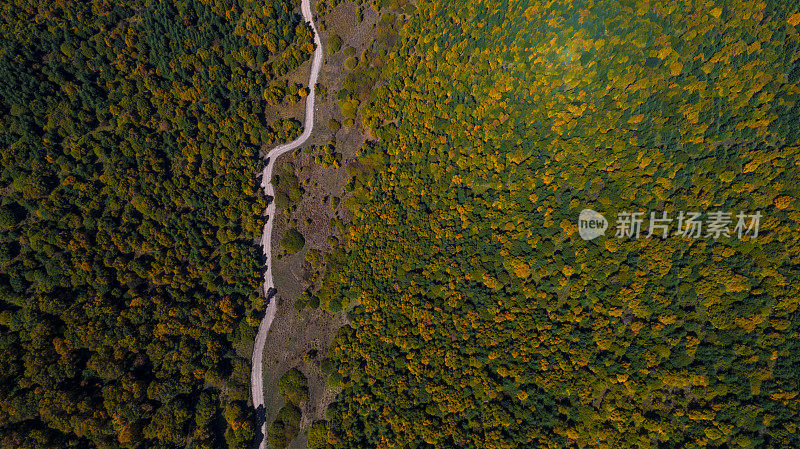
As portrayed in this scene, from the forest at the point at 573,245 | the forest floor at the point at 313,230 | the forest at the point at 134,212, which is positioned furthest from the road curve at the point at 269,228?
the forest at the point at 573,245

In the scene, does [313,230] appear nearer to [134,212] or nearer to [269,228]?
[269,228]

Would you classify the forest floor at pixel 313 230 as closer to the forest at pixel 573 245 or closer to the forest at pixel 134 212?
the forest at pixel 573 245

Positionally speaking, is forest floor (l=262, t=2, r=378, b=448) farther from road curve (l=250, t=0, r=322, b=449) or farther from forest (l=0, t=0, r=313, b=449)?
forest (l=0, t=0, r=313, b=449)

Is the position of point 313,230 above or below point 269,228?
above

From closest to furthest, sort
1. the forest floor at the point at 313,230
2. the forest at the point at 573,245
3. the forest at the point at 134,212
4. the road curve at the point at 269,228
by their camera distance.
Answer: the forest at the point at 573,245 < the forest at the point at 134,212 < the road curve at the point at 269,228 < the forest floor at the point at 313,230

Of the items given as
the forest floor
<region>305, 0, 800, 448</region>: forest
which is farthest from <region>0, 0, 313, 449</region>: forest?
<region>305, 0, 800, 448</region>: forest

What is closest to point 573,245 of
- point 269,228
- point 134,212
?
point 269,228

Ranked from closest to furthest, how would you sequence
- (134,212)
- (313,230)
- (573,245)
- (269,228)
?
(573,245)
(134,212)
(313,230)
(269,228)
